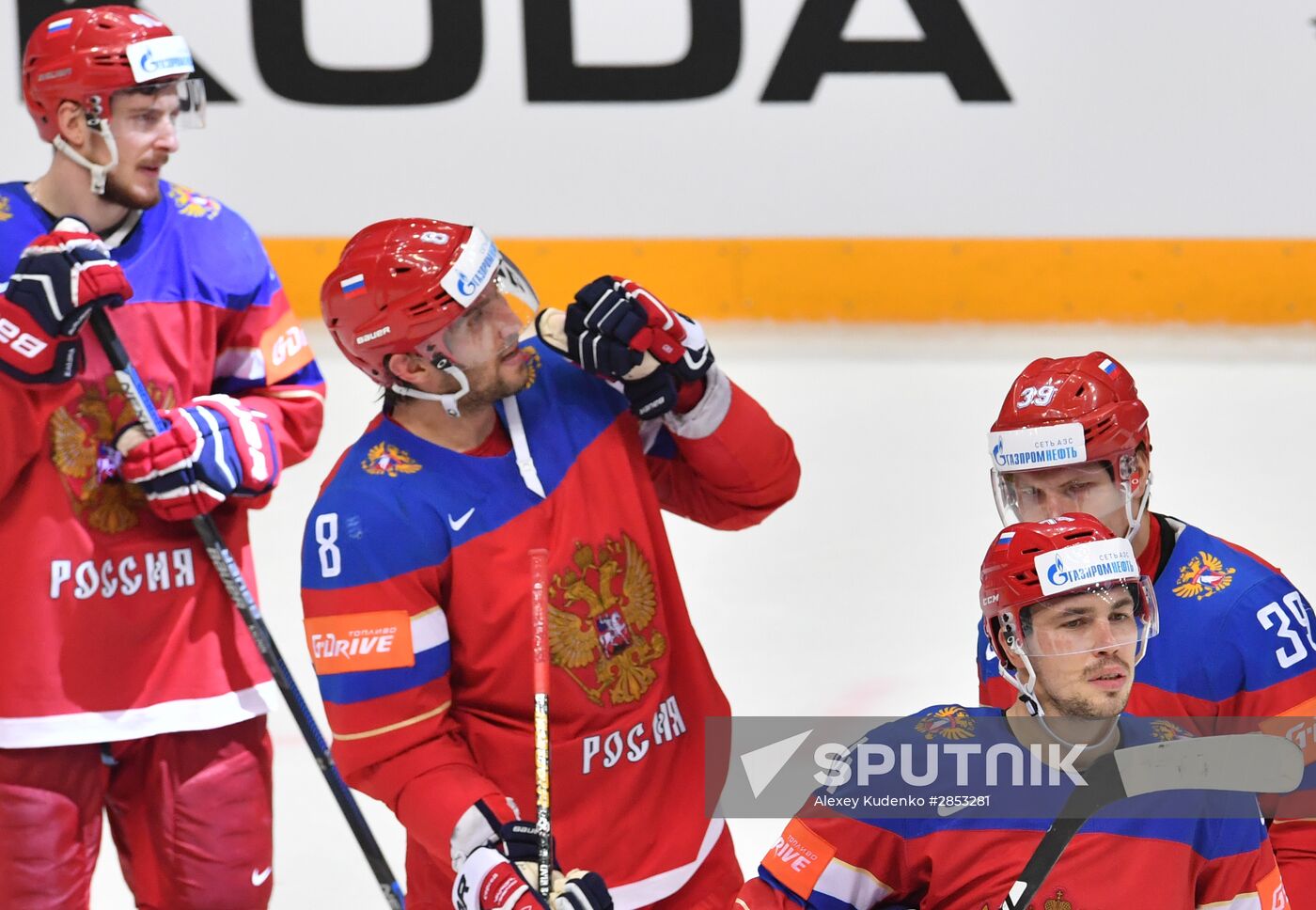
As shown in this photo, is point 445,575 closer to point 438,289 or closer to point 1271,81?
point 438,289

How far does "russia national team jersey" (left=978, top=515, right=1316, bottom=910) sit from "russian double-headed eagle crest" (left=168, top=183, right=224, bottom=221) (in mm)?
1312

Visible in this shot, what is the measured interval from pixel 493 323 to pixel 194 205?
71cm

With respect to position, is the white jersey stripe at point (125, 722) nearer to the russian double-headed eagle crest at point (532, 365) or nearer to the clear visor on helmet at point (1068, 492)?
the russian double-headed eagle crest at point (532, 365)

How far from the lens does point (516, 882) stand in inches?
77.6

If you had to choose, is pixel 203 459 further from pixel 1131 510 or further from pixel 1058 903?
pixel 1058 903

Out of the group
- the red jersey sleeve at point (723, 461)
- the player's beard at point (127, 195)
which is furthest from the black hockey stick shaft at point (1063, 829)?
the player's beard at point (127, 195)

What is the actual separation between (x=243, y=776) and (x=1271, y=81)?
11.0 feet

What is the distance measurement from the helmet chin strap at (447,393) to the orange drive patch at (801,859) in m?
0.67

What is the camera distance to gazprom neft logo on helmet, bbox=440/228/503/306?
2.21 meters

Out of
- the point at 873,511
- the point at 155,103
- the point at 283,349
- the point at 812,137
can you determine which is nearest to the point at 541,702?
the point at 283,349

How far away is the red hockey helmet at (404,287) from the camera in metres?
2.20

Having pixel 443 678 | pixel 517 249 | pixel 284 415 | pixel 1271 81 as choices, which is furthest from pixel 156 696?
pixel 1271 81

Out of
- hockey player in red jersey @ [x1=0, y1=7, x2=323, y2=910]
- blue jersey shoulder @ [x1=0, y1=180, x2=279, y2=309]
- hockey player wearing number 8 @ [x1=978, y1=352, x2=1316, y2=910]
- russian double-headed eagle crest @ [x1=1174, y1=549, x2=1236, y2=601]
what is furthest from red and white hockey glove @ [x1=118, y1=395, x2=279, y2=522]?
russian double-headed eagle crest @ [x1=1174, y1=549, x2=1236, y2=601]

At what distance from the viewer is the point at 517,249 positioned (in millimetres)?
4945
